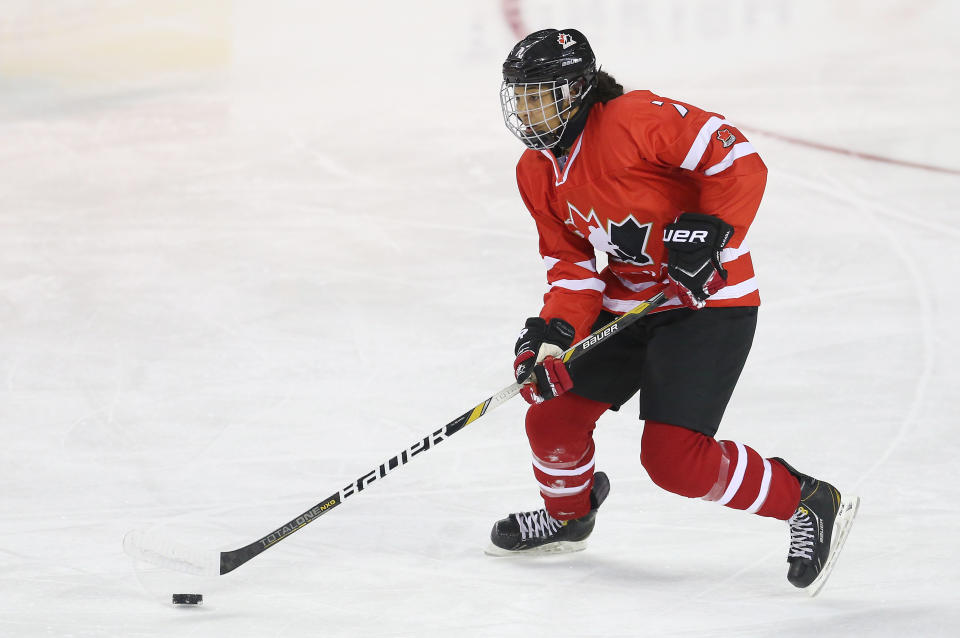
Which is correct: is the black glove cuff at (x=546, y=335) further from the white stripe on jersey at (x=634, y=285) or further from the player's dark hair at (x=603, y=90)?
the player's dark hair at (x=603, y=90)

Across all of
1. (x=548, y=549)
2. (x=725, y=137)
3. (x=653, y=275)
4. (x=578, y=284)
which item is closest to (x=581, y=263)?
(x=578, y=284)

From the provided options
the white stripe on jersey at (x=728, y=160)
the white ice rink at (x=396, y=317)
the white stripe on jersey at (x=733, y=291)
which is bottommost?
A: the white ice rink at (x=396, y=317)

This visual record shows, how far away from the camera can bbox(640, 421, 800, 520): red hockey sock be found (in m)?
2.43

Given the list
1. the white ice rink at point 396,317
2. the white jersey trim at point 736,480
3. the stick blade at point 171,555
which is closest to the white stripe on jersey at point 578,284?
the white jersey trim at point 736,480

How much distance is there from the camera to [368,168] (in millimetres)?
5375

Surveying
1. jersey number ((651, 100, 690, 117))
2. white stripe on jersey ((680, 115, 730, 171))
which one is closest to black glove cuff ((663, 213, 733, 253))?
white stripe on jersey ((680, 115, 730, 171))

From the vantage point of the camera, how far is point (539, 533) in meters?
2.75

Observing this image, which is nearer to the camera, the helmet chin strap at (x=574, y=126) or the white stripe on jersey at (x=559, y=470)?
the helmet chin strap at (x=574, y=126)

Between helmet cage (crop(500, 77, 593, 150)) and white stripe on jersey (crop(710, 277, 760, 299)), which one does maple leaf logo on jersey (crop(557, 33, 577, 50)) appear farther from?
white stripe on jersey (crop(710, 277, 760, 299))

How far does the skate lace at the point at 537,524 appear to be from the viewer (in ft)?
9.00

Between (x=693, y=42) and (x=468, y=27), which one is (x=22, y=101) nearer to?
(x=468, y=27)

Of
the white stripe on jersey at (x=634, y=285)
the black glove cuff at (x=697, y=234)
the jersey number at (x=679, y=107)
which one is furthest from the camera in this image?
the white stripe on jersey at (x=634, y=285)

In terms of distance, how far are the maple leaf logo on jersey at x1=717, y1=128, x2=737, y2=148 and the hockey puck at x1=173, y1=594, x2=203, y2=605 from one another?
1380 mm

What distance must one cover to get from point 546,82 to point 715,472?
85cm
